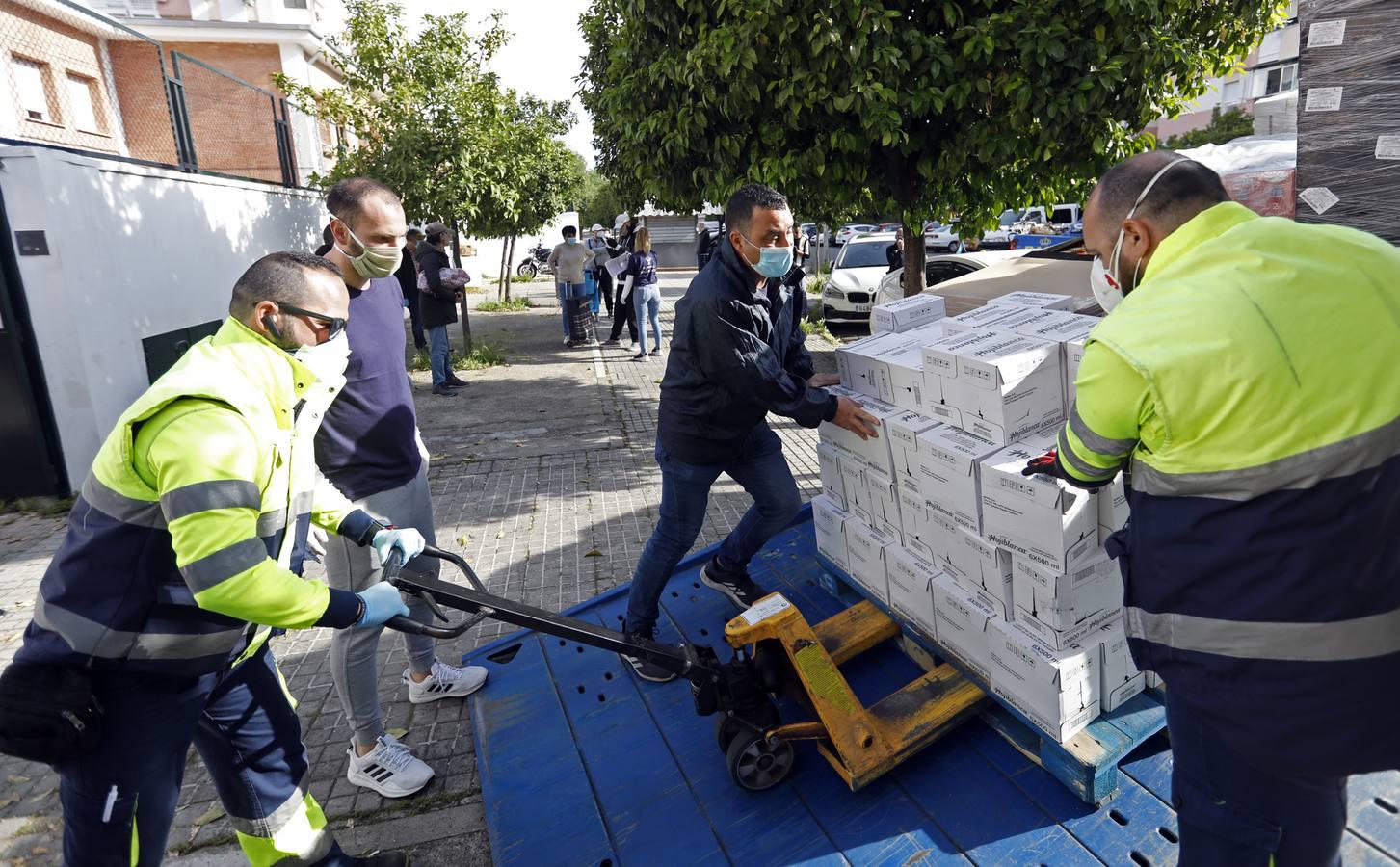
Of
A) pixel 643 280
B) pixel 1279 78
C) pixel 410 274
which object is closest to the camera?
pixel 410 274

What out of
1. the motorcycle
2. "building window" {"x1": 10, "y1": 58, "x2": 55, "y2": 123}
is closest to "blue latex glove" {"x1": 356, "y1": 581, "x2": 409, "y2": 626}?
"building window" {"x1": 10, "y1": 58, "x2": 55, "y2": 123}

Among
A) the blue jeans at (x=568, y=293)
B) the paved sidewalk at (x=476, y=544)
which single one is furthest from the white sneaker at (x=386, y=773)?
the blue jeans at (x=568, y=293)

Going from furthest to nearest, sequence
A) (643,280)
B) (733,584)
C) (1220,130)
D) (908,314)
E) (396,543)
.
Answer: (1220,130) < (643,280) < (733,584) < (908,314) < (396,543)

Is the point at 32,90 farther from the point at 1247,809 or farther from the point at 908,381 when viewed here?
the point at 1247,809

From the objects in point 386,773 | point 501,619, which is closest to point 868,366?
point 501,619

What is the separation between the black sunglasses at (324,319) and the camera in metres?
2.21

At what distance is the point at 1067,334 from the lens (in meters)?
2.89

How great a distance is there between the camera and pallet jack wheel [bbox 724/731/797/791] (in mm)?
2777

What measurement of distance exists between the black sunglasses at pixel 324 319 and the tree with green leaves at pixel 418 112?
9.68 m

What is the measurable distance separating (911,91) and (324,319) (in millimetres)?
4294

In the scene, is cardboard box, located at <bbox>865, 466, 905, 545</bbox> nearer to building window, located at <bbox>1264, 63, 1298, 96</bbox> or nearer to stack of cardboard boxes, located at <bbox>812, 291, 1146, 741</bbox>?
stack of cardboard boxes, located at <bbox>812, 291, 1146, 741</bbox>

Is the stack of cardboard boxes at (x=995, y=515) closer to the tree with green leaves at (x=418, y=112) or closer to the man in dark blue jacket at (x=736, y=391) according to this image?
the man in dark blue jacket at (x=736, y=391)

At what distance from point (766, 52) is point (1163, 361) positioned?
4576mm

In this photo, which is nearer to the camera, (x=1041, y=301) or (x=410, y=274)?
(x=1041, y=301)
